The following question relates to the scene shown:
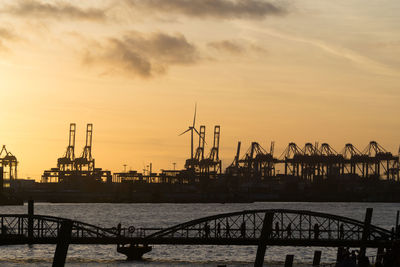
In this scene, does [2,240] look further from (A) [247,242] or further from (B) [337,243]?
(B) [337,243]

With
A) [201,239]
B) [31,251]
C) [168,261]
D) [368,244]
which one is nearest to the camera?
[368,244]

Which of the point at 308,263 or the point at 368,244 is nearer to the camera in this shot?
the point at 368,244

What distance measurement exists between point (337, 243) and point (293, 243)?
3321 millimetres

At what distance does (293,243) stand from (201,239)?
7.06 m

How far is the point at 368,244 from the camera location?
64.4 metres

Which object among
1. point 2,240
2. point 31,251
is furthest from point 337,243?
point 31,251

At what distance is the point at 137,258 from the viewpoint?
2987 inches

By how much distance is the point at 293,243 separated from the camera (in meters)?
67.3

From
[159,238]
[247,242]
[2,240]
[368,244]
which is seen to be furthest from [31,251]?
[368,244]

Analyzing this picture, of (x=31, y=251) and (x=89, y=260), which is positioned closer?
(x=89, y=260)

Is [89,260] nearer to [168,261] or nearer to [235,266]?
[168,261]

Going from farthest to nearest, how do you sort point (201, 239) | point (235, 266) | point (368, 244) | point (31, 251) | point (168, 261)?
point (31, 251), point (168, 261), point (235, 266), point (201, 239), point (368, 244)

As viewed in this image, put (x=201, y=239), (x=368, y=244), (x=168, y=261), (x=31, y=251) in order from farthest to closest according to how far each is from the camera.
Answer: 1. (x=31, y=251)
2. (x=168, y=261)
3. (x=201, y=239)
4. (x=368, y=244)

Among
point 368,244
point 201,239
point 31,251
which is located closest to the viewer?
point 368,244
